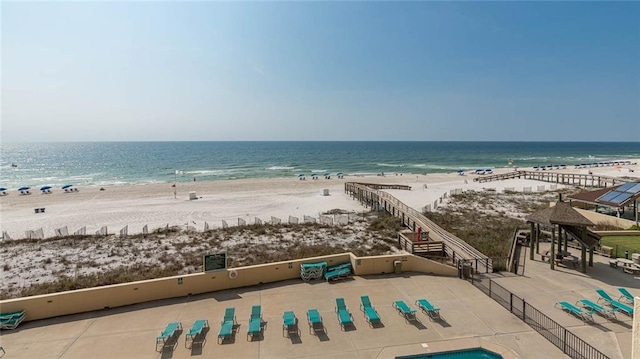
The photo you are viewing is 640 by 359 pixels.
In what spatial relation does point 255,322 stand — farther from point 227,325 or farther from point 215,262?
point 215,262

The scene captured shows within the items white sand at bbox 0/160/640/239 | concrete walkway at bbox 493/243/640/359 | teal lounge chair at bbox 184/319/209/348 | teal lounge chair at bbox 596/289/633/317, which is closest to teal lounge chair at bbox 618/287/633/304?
concrete walkway at bbox 493/243/640/359

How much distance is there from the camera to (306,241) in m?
20.3

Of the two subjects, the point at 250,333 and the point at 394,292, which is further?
the point at 394,292

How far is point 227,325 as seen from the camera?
9.41 metres

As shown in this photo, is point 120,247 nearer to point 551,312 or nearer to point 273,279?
point 273,279

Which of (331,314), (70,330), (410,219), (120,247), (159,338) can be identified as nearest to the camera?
(159,338)

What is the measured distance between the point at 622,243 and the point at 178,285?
22237mm

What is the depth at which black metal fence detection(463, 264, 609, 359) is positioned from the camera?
835 cm

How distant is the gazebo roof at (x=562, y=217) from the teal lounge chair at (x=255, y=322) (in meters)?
13.3

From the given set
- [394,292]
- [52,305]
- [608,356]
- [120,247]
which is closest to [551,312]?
[608,356]

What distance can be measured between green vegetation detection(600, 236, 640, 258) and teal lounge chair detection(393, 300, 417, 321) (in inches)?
498

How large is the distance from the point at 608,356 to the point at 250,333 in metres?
9.24

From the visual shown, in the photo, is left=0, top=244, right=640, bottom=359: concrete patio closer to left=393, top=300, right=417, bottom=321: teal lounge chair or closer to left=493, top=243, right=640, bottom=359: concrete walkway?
left=493, top=243, right=640, bottom=359: concrete walkway

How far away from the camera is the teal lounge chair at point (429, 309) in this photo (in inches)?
404
